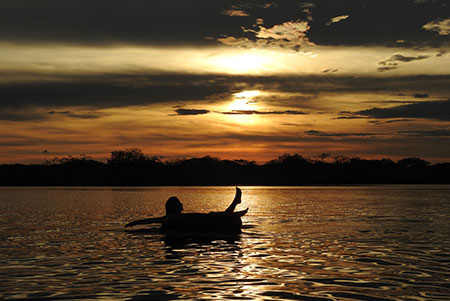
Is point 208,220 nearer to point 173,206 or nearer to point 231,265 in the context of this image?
point 173,206

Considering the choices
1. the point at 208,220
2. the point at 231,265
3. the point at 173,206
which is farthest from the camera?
the point at 173,206

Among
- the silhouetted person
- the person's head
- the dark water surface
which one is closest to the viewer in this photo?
the dark water surface

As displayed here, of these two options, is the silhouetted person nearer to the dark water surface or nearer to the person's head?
the person's head

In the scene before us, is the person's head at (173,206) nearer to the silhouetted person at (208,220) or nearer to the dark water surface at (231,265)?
the silhouetted person at (208,220)

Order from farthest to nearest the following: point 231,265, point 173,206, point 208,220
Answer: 1. point 173,206
2. point 208,220
3. point 231,265

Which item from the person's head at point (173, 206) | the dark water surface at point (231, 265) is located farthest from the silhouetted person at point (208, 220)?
the dark water surface at point (231, 265)

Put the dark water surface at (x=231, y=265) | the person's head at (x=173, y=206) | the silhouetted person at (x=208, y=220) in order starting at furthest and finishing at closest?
the person's head at (x=173, y=206) → the silhouetted person at (x=208, y=220) → the dark water surface at (x=231, y=265)

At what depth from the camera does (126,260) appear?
2478 centimetres

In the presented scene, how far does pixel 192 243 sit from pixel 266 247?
483 cm

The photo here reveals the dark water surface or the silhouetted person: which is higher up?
the silhouetted person

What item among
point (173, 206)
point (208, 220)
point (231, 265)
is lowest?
point (231, 265)

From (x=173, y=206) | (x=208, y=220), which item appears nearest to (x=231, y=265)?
(x=208, y=220)

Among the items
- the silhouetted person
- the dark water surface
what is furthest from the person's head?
the dark water surface

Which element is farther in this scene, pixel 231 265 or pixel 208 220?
pixel 208 220
